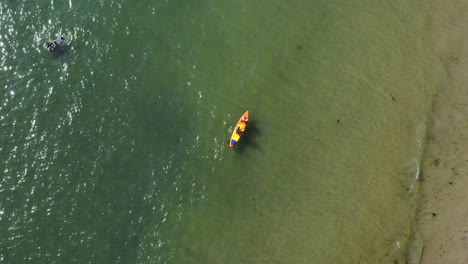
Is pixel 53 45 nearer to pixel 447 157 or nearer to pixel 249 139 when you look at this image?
pixel 249 139

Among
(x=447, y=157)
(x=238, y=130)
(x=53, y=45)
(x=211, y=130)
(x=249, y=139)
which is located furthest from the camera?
(x=53, y=45)

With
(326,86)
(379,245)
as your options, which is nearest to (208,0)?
(326,86)

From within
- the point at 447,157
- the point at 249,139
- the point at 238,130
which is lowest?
the point at 447,157

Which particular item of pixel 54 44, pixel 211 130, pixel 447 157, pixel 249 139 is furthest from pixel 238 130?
pixel 54 44

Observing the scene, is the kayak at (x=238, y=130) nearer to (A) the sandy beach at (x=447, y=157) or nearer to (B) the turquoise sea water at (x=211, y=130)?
(B) the turquoise sea water at (x=211, y=130)

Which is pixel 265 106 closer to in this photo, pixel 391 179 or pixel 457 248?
pixel 391 179

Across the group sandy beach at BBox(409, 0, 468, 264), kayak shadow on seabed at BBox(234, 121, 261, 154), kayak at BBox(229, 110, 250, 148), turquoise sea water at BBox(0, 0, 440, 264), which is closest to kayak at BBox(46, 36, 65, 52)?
turquoise sea water at BBox(0, 0, 440, 264)

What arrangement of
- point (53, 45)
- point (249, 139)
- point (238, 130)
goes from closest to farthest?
point (238, 130), point (249, 139), point (53, 45)

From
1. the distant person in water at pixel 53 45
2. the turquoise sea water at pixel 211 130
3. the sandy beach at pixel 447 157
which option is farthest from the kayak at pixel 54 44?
the sandy beach at pixel 447 157
